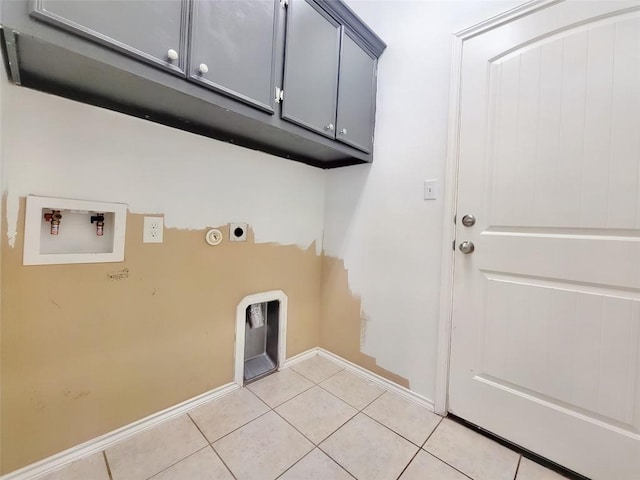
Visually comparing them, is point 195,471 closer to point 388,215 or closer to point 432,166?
point 388,215

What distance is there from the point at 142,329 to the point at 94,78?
3.36 ft

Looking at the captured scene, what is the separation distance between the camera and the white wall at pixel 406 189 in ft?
4.56

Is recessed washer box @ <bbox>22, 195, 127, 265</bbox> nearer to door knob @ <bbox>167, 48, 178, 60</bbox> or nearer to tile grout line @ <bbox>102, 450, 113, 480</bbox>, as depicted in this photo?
door knob @ <bbox>167, 48, 178, 60</bbox>

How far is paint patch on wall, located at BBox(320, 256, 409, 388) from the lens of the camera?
5.69ft

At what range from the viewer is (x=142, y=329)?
3.90ft

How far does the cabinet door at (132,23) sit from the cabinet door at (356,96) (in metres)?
0.80

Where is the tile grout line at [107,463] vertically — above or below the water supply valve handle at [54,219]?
below

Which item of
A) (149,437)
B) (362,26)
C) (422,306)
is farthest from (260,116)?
(149,437)

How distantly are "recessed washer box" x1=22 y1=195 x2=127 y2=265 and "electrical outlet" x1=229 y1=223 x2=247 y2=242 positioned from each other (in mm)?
497

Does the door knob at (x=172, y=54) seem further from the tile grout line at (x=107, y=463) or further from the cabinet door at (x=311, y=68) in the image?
the tile grout line at (x=107, y=463)

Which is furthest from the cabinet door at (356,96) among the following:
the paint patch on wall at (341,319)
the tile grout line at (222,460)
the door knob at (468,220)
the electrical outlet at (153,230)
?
the tile grout line at (222,460)

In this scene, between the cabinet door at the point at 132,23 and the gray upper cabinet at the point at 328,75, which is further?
the gray upper cabinet at the point at 328,75

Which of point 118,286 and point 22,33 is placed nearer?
point 22,33

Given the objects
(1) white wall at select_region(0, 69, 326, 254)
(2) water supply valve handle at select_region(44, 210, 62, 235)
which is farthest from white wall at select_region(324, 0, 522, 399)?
(2) water supply valve handle at select_region(44, 210, 62, 235)
